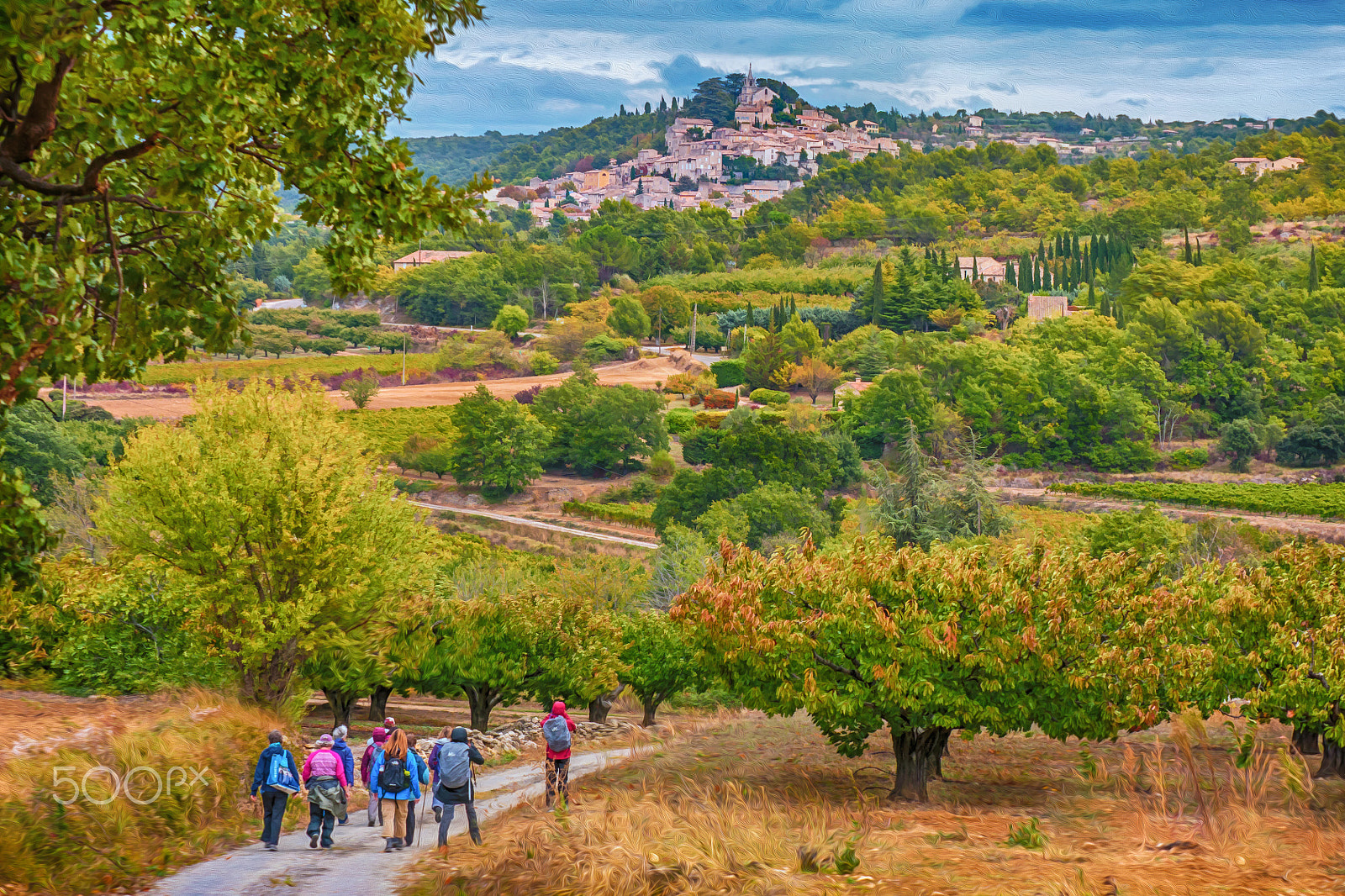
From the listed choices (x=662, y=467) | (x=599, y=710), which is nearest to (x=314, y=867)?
(x=599, y=710)

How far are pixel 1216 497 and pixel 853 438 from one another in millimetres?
23084

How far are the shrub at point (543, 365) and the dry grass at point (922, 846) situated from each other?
83464mm

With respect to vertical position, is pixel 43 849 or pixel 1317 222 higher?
pixel 1317 222

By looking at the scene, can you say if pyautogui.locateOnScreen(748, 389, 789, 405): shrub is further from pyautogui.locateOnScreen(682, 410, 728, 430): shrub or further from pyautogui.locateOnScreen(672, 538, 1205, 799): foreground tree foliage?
pyautogui.locateOnScreen(672, 538, 1205, 799): foreground tree foliage

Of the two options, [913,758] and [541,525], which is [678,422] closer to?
[541,525]

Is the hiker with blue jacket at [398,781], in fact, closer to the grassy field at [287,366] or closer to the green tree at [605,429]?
the green tree at [605,429]

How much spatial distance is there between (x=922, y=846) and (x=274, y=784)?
18.4ft

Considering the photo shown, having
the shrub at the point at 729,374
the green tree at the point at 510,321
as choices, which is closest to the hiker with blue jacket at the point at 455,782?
the shrub at the point at 729,374

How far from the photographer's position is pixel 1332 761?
45.4 ft

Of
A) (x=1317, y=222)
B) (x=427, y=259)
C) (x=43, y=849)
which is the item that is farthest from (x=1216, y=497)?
(x=427, y=259)

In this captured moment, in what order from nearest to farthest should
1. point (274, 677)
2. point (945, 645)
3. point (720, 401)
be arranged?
1. point (945, 645)
2. point (274, 677)
3. point (720, 401)

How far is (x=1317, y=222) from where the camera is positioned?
13062 cm

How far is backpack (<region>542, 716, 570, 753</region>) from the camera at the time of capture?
11383mm

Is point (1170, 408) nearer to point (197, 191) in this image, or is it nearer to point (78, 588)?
point (78, 588)
